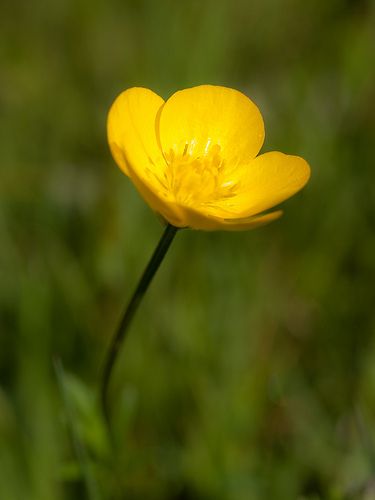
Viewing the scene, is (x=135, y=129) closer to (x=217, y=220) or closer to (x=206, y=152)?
(x=206, y=152)

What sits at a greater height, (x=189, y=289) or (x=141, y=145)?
(x=141, y=145)

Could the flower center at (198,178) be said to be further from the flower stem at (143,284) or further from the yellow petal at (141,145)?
the flower stem at (143,284)

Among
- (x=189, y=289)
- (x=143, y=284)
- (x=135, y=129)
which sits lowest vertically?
(x=189, y=289)

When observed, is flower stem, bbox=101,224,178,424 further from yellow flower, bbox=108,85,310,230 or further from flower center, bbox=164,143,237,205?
flower center, bbox=164,143,237,205

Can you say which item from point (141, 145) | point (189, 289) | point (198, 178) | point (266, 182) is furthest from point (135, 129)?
point (189, 289)

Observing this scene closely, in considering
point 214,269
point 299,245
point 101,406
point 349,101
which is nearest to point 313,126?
point 349,101

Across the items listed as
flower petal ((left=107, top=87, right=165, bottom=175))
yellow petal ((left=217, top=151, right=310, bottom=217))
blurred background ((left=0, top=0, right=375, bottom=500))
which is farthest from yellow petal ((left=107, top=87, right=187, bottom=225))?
blurred background ((left=0, top=0, right=375, bottom=500))
